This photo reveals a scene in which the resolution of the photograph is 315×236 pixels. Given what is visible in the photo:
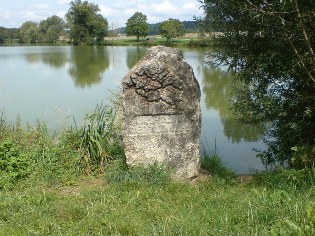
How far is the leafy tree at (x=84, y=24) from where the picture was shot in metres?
60.2

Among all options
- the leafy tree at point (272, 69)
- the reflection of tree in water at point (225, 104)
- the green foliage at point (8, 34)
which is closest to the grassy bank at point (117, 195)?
the leafy tree at point (272, 69)

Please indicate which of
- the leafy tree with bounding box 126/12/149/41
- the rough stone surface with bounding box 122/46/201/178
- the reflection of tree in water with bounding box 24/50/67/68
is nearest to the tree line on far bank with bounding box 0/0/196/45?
the leafy tree with bounding box 126/12/149/41

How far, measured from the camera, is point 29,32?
78188 millimetres

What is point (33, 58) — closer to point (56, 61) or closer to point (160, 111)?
point (56, 61)

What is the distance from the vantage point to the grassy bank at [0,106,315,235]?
3046 millimetres

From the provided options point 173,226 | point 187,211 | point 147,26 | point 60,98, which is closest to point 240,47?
point 187,211

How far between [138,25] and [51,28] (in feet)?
71.6

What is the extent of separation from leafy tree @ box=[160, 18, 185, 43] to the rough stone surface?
42.2 meters

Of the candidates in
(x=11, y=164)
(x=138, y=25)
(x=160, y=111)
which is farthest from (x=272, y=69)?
(x=138, y=25)

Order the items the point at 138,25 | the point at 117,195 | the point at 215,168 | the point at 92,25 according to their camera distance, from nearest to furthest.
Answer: the point at 117,195 → the point at 215,168 → the point at 92,25 → the point at 138,25

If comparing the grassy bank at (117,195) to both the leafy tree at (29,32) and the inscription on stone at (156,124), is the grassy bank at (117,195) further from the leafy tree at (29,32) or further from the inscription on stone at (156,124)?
the leafy tree at (29,32)

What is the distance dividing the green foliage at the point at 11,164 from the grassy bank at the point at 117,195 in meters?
0.01

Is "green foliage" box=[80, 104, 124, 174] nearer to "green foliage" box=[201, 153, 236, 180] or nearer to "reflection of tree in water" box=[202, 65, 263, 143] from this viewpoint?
"green foliage" box=[201, 153, 236, 180]

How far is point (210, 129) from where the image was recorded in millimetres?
9664
